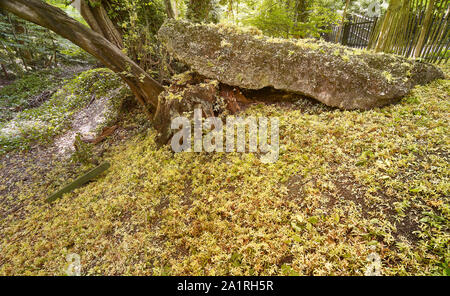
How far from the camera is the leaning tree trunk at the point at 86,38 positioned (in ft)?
14.8

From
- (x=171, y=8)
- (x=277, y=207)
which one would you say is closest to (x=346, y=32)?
(x=171, y=8)

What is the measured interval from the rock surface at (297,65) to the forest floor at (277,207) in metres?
0.36

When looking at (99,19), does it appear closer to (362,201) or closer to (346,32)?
(362,201)

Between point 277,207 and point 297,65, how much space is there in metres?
3.70

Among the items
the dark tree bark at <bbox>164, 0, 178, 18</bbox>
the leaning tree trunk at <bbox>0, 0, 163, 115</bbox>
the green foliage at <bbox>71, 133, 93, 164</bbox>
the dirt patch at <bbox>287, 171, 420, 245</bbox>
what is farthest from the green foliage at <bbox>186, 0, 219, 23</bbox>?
the dirt patch at <bbox>287, 171, 420, 245</bbox>

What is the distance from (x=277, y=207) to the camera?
310 cm

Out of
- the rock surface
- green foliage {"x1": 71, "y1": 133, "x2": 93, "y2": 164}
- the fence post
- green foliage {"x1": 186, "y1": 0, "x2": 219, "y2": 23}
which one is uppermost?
green foliage {"x1": 186, "y1": 0, "x2": 219, "y2": 23}

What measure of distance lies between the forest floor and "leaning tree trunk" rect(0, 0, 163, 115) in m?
1.90

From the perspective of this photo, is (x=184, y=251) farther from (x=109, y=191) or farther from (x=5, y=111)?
(x=5, y=111)

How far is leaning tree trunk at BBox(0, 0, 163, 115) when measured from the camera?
14.8ft

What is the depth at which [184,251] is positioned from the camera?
299cm

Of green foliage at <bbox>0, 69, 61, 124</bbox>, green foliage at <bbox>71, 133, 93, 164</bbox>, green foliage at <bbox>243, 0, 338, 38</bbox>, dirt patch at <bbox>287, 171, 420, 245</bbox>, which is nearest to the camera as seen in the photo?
dirt patch at <bbox>287, 171, 420, 245</bbox>

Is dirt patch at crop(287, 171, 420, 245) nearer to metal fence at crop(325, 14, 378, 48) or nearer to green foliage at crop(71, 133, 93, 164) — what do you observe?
green foliage at crop(71, 133, 93, 164)

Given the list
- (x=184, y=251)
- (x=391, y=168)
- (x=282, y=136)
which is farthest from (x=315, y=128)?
(x=184, y=251)
